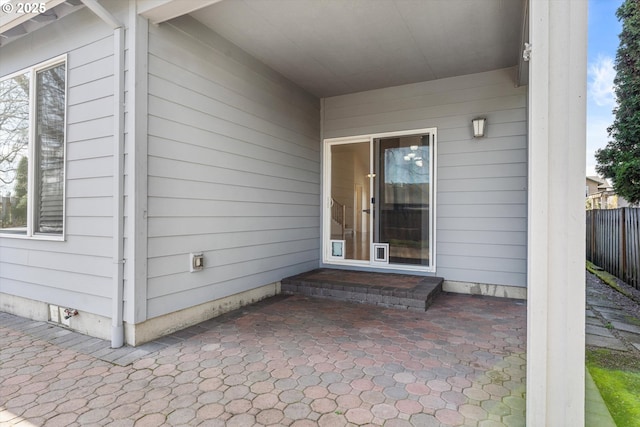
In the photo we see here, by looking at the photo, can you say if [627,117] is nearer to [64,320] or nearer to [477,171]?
[477,171]

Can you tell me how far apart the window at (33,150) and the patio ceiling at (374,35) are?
5.48 ft

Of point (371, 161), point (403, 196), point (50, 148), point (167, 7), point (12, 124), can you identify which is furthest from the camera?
point (371, 161)

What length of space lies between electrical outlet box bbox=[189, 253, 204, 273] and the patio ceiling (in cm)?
230

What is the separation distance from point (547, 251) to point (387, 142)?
3.69m

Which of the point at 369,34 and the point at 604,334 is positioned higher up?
the point at 369,34

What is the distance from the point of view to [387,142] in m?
5.02

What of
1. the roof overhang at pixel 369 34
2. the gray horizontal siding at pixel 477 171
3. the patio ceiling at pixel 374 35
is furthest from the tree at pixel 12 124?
the gray horizontal siding at pixel 477 171

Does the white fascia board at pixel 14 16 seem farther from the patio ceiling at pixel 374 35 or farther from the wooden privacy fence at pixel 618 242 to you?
the wooden privacy fence at pixel 618 242

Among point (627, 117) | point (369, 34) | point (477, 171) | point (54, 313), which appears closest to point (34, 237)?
point (54, 313)

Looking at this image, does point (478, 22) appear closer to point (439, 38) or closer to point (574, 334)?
point (439, 38)

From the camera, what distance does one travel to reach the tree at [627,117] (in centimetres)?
675

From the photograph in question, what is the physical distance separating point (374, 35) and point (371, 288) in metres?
2.81

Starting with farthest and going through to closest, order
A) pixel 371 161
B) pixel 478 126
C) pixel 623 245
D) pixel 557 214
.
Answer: pixel 371 161 → pixel 623 245 → pixel 478 126 → pixel 557 214

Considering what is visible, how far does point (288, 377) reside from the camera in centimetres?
222
